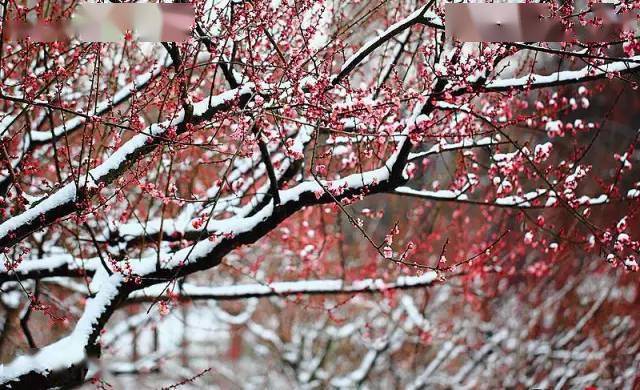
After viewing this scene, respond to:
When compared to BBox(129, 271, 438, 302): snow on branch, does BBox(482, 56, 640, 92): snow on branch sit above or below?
above

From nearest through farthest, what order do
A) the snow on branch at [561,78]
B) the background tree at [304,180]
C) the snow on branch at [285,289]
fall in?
the background tree at [304,180], the snow on branch at [561,78], the snow on branch at [285,289]

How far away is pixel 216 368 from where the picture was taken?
11.9 meters

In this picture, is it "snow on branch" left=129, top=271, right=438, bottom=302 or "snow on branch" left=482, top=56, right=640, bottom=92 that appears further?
"snow on branch" left=129, top=271, right=438, bottom=302

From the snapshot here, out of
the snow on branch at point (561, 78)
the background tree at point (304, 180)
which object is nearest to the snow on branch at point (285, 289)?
the background tree at point (304, 180)

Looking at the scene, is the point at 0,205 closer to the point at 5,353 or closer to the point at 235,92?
the point at 235,92

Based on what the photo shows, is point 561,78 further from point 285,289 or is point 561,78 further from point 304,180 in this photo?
point 285,289

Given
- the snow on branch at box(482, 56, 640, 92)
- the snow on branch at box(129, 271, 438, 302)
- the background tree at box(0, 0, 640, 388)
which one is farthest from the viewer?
the snow on branch at box(129, 271, 438, 302)

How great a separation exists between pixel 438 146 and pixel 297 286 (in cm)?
216

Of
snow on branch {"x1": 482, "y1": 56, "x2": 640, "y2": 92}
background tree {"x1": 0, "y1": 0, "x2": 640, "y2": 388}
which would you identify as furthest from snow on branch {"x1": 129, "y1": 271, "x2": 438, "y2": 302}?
snow on branch {"x1": 482, "y1": 56, "x2": 640, "y2": 92}

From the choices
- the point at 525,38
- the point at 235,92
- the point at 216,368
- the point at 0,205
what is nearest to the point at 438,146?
the point at 525,38

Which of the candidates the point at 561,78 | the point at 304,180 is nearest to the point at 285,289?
the point at 304,180

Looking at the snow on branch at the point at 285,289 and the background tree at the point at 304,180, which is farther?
the snow on branch at the point at 285,289

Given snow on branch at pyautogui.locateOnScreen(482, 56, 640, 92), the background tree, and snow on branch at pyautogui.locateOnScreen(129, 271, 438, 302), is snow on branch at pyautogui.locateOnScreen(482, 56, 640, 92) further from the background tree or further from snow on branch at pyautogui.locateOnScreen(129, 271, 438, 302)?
snow on branch at pyautogui.locateOnScreen(129, 271, 438, 302)

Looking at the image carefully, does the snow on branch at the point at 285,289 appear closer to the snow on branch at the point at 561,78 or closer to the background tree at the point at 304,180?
the background tree at the point at 304,180
